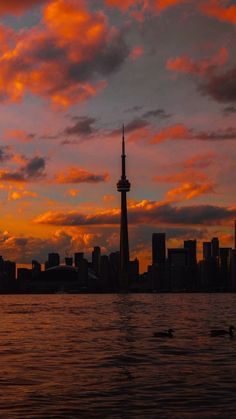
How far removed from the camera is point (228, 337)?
65.1 m

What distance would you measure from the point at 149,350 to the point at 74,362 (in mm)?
10115

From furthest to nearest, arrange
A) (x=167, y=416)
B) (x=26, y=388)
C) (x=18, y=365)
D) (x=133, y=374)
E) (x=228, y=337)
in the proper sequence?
(x=228, y=337) < (x=18, y=365) < (x=133, y=374) < (x=26, y=388) < (x=167, y=416)

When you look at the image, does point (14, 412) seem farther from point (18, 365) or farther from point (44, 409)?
point (18, 365)

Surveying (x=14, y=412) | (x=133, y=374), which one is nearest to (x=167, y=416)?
(x=14, y=412)

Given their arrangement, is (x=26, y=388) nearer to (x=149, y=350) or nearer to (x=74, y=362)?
(x=74, y=362)

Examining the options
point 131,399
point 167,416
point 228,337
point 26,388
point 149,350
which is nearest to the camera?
point 167,416

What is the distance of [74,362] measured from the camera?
43.4 meters

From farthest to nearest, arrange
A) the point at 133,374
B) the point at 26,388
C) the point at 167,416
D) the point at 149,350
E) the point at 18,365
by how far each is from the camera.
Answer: the point at 149,350 < the point at 18,365 < the point at 133,374 < the point at 26,388 < the point at 167,416

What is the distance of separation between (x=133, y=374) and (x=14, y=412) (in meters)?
12.3

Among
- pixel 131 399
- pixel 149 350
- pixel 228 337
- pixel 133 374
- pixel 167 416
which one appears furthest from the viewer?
pixel 228 337

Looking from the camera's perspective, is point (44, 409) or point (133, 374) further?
point (133, 374)

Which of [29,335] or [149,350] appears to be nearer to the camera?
[149,350]

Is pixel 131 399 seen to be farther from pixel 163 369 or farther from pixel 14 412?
pixel 163 369

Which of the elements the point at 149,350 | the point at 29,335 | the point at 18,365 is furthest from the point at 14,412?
the point at 29,335
